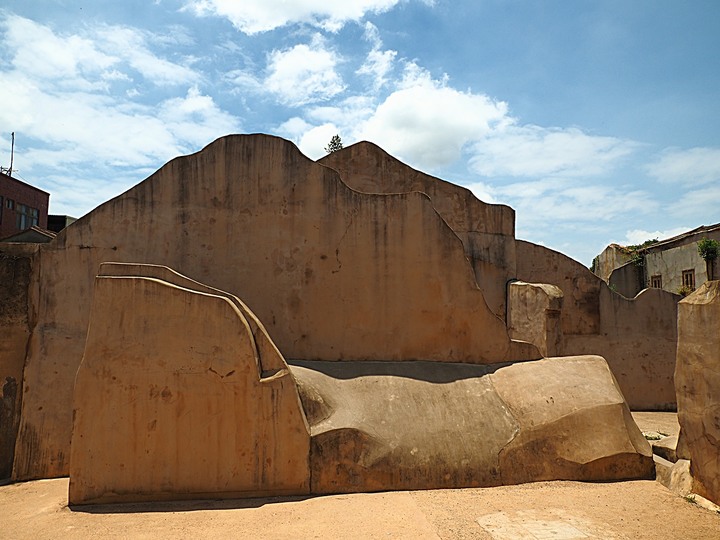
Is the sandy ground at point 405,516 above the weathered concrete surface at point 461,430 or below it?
below

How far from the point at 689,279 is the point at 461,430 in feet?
58.3

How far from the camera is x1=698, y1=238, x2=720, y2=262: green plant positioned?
1900 centimetres

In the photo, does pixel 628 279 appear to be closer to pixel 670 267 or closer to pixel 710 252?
pixel 670 267

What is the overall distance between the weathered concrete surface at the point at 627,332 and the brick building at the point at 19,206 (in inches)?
827

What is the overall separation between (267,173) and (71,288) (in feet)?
12.2

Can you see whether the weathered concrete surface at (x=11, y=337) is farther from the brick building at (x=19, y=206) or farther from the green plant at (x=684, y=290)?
the green plant at (x=684, y=290)

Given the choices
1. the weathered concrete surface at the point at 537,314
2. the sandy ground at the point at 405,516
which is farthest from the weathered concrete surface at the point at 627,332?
the sandy ground at the point at 405,516

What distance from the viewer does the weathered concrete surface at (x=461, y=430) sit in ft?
21.3

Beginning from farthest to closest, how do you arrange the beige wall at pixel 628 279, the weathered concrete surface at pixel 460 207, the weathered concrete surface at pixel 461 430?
the beige wall at pixel 628 279, the weathered concrete surface at pixel 460 207, the weathered concrete surface at pixel 461 430

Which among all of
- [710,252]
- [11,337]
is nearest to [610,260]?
[710,252]

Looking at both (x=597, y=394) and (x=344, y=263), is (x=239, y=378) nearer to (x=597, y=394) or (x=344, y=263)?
(x=344, y=263)

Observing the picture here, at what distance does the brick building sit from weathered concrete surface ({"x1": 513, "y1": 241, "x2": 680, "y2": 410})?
21.0m

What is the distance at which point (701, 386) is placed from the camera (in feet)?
20.4

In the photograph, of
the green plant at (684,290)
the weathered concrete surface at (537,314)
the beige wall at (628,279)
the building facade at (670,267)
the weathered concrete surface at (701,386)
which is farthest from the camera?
the beige wall at (628,279)
